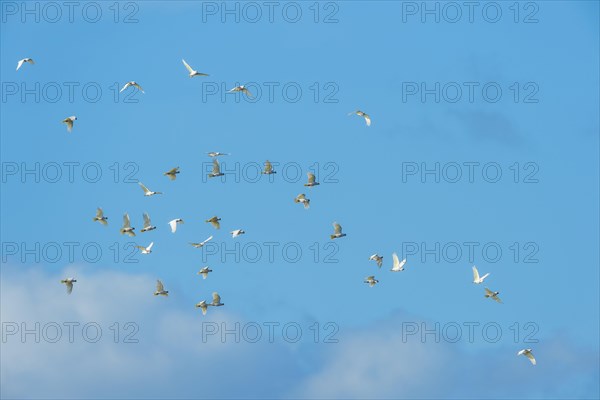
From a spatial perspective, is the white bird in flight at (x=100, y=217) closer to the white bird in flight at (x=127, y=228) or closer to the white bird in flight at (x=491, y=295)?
the white bird in flight at (x=127, y=228)

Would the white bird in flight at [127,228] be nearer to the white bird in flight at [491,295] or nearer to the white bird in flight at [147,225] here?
the white bird in flight at [147,225]

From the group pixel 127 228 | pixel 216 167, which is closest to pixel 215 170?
pixel 216 167

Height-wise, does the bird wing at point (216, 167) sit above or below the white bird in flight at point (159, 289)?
above

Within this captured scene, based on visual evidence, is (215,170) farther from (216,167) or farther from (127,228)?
(127,228)

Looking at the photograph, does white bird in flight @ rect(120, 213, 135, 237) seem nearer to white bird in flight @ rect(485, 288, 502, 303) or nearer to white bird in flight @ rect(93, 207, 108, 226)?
white bird in flight @ rect(93, 207, 108, 226)

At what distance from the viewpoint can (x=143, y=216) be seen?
13562 centimetres

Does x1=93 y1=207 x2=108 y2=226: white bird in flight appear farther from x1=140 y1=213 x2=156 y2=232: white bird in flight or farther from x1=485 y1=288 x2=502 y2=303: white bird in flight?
x1=485 y1=288 x2=502 y2=303: white bird in flight

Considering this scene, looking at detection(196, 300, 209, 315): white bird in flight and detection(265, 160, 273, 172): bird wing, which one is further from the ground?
detection(265, 160, 273, 172): bird wing

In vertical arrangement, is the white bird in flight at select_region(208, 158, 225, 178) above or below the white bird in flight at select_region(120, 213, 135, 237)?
above

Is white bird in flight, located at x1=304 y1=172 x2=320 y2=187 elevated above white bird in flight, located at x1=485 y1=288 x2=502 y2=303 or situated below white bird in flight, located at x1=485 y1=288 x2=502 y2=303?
above

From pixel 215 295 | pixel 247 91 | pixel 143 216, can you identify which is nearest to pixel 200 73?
pixel 247 91

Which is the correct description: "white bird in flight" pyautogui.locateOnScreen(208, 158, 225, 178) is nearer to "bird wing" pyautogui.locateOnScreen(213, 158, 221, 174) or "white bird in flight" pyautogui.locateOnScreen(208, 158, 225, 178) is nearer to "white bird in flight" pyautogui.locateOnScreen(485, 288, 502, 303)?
"bird wing" pyautogui.locateOnScreen(213, 158, 221, 174)

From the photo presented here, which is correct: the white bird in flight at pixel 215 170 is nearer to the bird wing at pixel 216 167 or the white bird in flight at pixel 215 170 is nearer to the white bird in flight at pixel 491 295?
the bird wing at pixel 216 167

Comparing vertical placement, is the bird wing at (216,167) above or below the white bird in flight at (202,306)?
above
